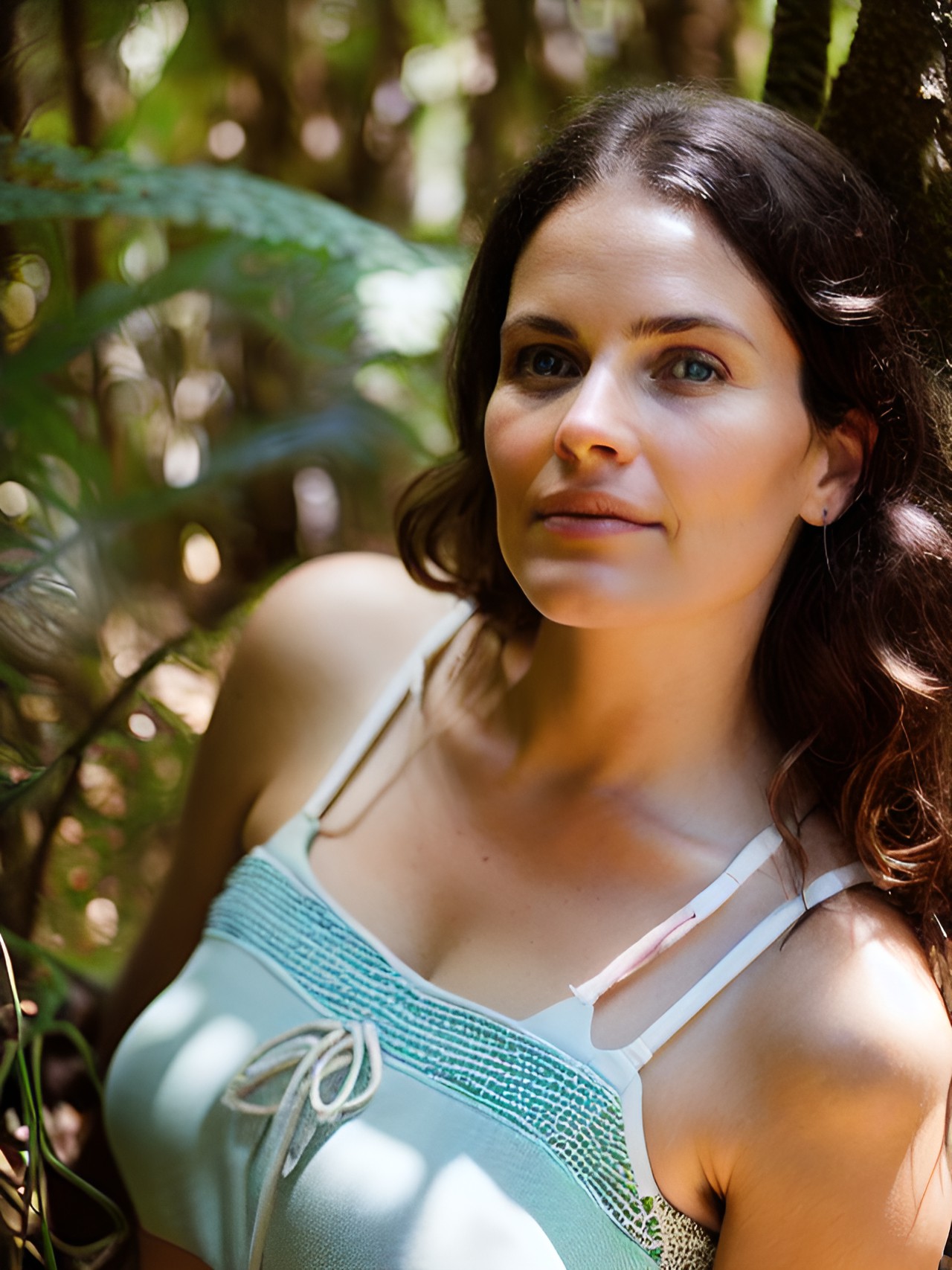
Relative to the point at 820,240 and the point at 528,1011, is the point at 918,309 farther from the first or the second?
the point at 528,1011

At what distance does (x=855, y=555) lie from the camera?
1.42m

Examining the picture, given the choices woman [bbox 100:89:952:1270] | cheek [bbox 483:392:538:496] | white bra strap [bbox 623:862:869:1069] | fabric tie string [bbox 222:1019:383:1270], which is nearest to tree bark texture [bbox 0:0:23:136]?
woman [bbox 100:89:952:1270]

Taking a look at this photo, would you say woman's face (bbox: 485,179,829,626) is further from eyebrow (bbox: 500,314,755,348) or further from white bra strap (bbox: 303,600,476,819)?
white bra strap (bbox: 303,600,476,819)

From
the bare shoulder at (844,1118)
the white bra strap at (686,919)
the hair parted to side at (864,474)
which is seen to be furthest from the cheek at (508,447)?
the bare shoulder at (844,1118)

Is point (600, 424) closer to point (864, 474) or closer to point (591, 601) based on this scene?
point (591, 601)

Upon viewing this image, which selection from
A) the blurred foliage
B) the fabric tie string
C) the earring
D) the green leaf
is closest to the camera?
the fabric tie string

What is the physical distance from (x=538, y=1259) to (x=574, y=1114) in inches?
5.2

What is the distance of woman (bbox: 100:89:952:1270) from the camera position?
124 centimetres

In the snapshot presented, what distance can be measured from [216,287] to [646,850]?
1.32 m

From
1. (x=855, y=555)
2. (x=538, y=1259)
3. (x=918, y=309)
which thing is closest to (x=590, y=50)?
(x=918, y=309)

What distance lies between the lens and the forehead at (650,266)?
127 cm

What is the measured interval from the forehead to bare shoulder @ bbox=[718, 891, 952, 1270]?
640 millimetres

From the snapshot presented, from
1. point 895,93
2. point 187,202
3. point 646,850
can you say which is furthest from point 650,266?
point 187,202

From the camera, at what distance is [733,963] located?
128cm
